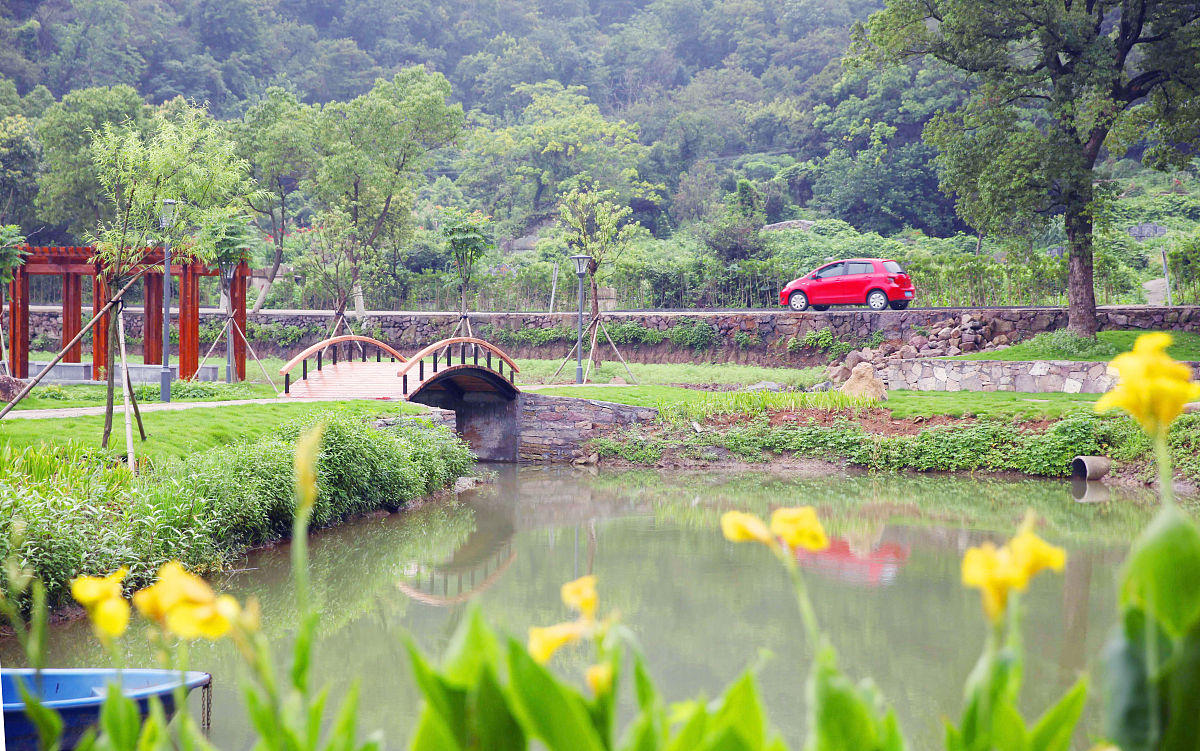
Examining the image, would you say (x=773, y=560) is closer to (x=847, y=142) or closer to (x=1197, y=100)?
(x=1197, y=100)

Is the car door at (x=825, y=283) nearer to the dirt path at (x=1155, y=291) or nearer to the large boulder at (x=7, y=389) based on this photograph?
the dirt path at (x=1155, y=291)

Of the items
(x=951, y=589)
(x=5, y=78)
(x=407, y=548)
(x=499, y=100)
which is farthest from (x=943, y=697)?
(x=499, y=100)

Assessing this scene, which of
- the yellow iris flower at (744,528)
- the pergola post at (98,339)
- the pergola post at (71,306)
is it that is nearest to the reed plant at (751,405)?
the pergola post at (98,339)

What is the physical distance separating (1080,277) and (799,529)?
→ 68.9ft

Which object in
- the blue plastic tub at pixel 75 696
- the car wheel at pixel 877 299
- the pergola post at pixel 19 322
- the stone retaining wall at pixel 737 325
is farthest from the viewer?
the car wheel at pixel 877 299

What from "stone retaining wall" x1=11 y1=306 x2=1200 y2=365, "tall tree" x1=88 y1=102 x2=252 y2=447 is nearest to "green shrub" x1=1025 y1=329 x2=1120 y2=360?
"stone retaining wall" x1=11 y1=306 x2=1200 y2=365

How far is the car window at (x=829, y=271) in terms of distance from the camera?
24.8m

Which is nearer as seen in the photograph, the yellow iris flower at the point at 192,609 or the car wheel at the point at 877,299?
the yellow iris flower at the point at 192,609

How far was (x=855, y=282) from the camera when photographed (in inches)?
961

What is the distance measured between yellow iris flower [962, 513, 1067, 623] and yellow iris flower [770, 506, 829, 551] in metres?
0.20

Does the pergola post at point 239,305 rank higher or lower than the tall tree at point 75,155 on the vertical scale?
lower

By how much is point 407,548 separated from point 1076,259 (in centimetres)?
1526

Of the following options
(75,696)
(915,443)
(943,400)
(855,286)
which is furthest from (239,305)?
(75,696)

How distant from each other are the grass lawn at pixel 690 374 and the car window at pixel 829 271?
258 centimetres
